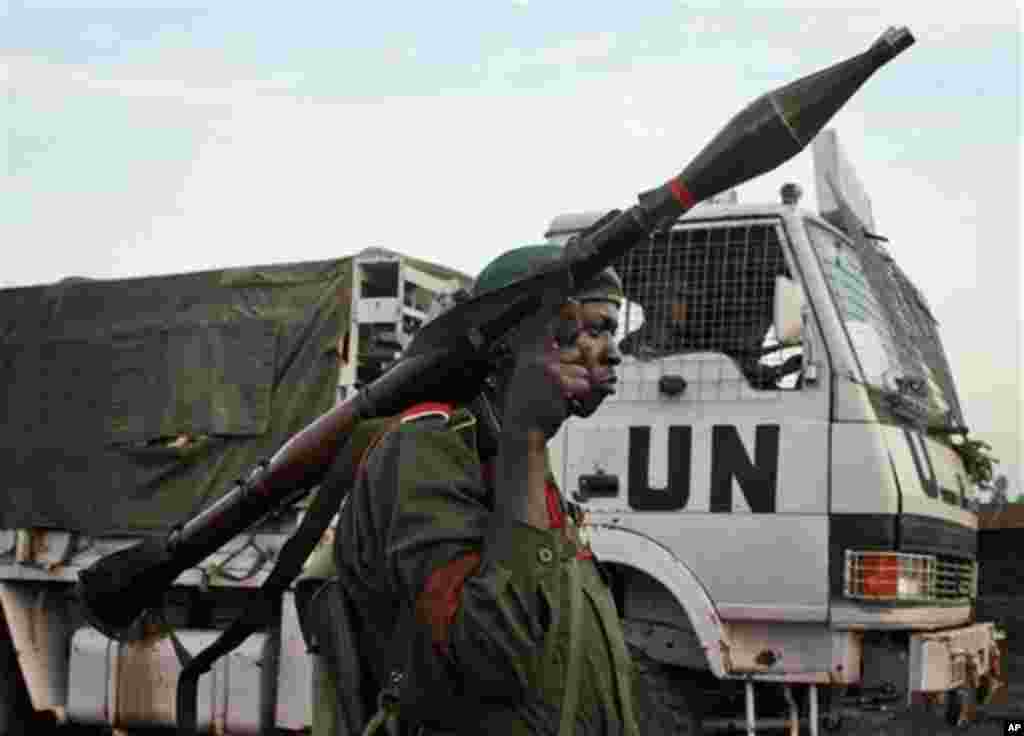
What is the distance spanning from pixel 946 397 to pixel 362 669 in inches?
226

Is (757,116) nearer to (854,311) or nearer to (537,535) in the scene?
(537,535)

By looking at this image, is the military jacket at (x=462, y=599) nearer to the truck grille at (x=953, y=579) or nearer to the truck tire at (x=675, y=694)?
the truck tire at (x=675, y=694)

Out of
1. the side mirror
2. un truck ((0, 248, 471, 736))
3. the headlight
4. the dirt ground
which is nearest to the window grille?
the side mirror

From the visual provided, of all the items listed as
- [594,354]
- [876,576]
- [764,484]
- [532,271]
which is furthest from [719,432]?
[594,354]

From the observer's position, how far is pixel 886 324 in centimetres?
686

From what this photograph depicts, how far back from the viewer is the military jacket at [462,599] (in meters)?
2.09

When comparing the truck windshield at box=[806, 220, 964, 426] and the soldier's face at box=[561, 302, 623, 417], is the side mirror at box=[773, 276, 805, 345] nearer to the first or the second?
the truck windshield at box=[806, 220, 964, 426]

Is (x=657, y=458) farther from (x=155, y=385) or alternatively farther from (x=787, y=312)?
(x=155, y=385)

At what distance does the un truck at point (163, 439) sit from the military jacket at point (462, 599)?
4361mm

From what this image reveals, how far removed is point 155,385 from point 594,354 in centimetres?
545

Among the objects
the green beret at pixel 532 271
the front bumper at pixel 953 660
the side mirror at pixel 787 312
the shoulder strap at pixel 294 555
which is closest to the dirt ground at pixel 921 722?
the front bumper at pixel 953 660

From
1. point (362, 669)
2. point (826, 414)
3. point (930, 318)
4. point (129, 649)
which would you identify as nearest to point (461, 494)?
point (362, 669)

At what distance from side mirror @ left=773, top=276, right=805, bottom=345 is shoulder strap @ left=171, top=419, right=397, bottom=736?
332cm

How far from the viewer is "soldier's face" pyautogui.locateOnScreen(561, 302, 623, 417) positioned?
223cm
